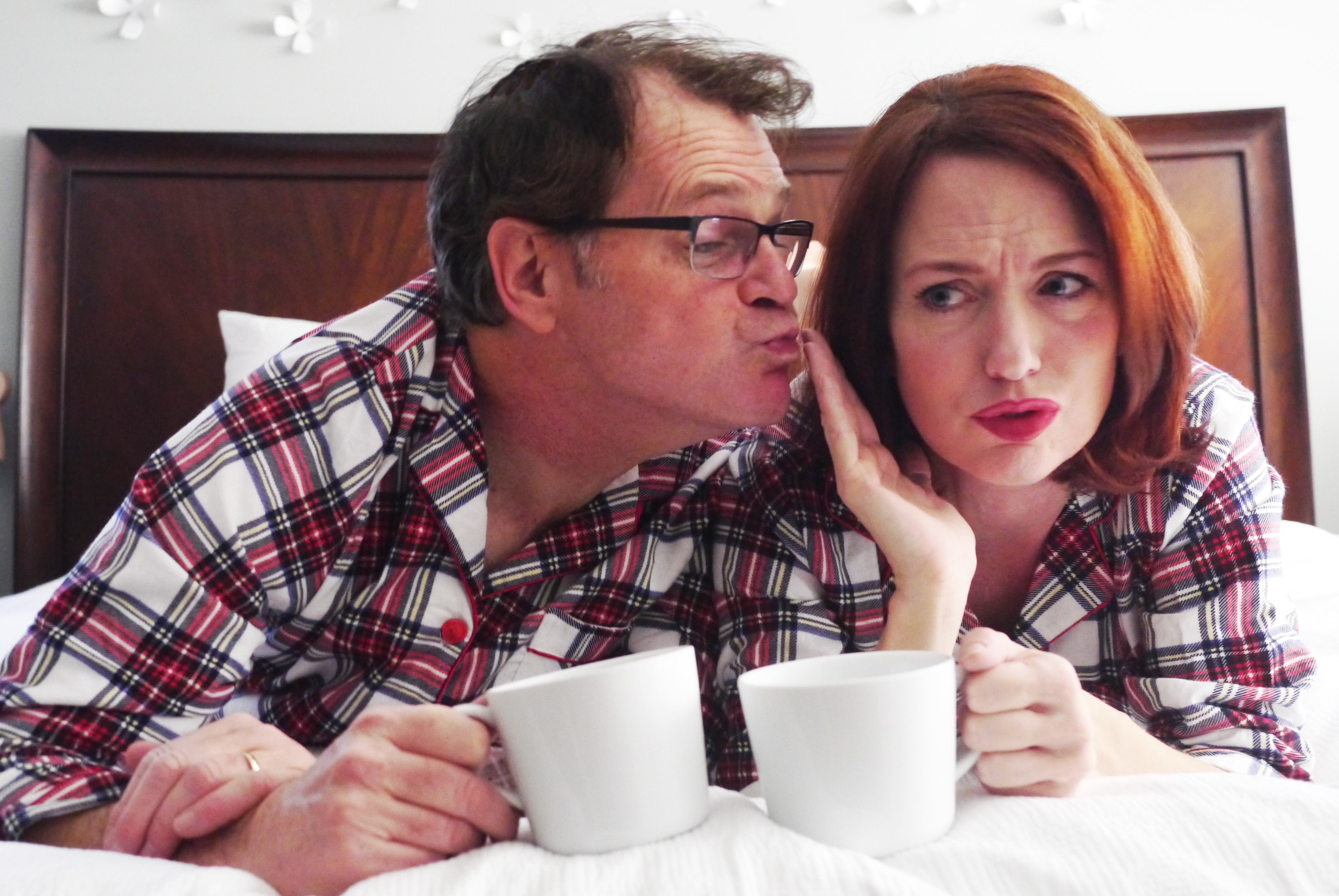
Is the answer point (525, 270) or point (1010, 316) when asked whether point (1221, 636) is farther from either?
point (525, 270)

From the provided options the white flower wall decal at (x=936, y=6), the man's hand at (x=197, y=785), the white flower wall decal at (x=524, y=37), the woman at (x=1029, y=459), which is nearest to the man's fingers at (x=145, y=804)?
the man's hand at (x=197, y=785)

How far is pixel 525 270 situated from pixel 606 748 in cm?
81

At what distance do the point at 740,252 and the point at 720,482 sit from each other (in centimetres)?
25

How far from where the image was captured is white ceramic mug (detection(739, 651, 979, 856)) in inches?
23.1

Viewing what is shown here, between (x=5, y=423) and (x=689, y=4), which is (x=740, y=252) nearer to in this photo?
(x=689, y=4)

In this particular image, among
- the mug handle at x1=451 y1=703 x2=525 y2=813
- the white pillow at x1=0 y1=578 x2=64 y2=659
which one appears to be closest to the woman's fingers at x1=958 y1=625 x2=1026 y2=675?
the mug handle at x1=451 y1=703 x2=525 y2=813

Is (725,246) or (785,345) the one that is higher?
(725,246)

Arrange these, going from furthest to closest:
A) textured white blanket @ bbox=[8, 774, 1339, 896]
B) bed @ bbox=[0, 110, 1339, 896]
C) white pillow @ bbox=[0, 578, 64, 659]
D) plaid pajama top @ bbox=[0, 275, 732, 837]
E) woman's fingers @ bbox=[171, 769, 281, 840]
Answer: bed @ bbox=[0, 110, 1339, 896] → white pillow @ bbox=[0, 578, 64, 659] → plaid pajama top @ bbox=[0, 275, 732, 837] → woman's fingers @ bbox=[171, 769, 281, 840] → textured white blanket @ bbox=[8, 774, 1339, 896]

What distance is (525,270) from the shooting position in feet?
4.36

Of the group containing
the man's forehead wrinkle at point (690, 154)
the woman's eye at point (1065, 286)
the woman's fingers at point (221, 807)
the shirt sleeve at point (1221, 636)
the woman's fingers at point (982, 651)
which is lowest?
the shirt sleeve at point (1221, 636)

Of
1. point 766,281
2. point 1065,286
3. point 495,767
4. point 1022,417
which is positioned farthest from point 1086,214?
point 495,767

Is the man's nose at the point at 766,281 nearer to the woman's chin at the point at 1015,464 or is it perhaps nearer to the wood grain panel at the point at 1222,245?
the woman's chin at the point at 1015,464

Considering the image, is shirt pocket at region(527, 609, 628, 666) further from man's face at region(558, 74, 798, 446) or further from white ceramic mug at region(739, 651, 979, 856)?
white ceramic mug at region(739, 651, 979, 856)

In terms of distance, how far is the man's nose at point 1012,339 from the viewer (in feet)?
3.43
